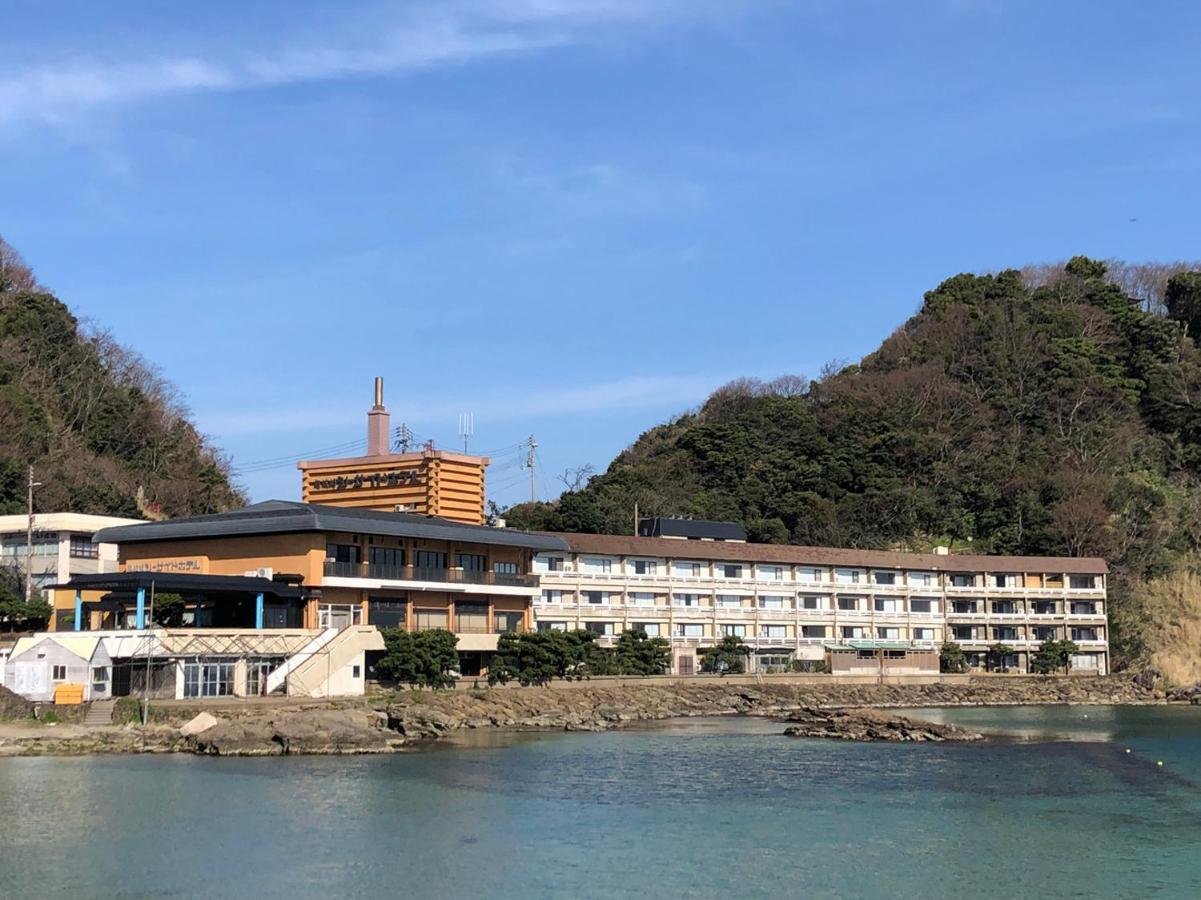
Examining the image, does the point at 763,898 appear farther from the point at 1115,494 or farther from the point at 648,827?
the point at 1115,494

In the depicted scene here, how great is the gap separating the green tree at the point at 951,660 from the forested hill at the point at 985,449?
1300 cm

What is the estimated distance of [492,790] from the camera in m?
34.5

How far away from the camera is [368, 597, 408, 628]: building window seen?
5738 centimetres

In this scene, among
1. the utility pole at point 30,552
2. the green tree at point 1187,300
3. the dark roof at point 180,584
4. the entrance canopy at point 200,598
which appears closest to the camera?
the dark roof at point 180,584

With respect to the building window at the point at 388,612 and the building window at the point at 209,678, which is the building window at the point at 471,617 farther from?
the building window at the point at 209,678

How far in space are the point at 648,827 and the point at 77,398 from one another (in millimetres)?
67550

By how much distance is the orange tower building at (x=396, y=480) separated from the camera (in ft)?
253

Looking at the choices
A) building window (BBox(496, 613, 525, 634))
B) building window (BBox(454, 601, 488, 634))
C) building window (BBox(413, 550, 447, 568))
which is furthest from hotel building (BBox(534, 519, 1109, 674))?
building window (BBox(413, 550, 447, 568))

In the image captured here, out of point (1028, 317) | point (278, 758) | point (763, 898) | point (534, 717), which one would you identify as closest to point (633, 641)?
point (534, 717)

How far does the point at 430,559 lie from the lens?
60.3 meters

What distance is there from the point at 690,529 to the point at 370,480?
808 inches

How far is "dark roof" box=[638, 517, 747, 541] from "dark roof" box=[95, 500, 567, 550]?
2119 centimetres

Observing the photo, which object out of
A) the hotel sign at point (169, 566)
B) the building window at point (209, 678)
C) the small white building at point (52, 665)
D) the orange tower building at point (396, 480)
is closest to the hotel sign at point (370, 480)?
the orange tower building at point (396, 480)

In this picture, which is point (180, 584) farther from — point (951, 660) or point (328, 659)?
point (951, 660)
